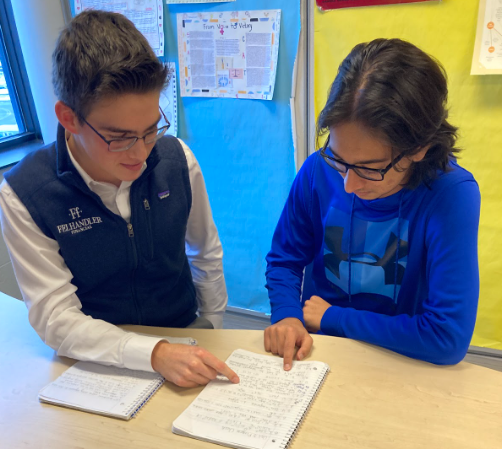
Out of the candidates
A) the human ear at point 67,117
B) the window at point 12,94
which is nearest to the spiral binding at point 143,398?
the human ear at point 67,117

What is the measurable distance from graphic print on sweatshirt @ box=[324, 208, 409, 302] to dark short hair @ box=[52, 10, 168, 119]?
1.93 ft

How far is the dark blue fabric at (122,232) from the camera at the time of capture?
1119 mm

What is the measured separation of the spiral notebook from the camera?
2.81ft

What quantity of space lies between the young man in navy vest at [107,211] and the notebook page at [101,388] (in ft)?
0.09

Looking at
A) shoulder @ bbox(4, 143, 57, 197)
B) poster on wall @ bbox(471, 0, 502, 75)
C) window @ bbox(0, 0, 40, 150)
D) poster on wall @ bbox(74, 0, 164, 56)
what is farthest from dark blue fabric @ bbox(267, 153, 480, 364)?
window @ bbox(0, 0, 40, 150)

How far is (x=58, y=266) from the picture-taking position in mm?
1150

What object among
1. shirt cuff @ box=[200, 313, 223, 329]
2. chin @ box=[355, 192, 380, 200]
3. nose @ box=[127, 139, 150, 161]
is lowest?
shirt cuff @ box=[200, 313, 223, 329]

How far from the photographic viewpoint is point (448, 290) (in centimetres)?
102

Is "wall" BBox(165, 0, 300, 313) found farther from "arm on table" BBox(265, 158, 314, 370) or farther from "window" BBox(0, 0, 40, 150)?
"window" BBox(0, 0, 40, 150)

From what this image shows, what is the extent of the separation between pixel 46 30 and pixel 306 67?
1351mm

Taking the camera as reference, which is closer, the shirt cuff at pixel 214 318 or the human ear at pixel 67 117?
the human ear at pixel 67 117

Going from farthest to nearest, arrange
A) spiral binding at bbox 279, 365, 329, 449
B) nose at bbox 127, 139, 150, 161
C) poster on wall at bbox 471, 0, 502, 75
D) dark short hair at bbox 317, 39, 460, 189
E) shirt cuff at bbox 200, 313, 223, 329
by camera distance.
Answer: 1. poster on wall at bbox 471, 0, 502, 75
2. shirt cuff at bbox 200, 313, 223, 329
3. nose at bbox 127, 139, 150, 161
4. dark short hair at bbox 317, 39, 460, 189
5. spiral binding at bbox 279, 365, 329, 449

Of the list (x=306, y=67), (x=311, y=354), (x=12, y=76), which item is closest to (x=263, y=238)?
(x=306, y=67)

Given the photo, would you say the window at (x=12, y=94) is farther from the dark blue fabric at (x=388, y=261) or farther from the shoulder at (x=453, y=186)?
the shoulder at (x=453, y=186)
